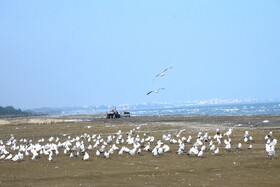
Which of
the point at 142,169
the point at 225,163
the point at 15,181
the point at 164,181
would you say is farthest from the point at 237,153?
the point at 15,181

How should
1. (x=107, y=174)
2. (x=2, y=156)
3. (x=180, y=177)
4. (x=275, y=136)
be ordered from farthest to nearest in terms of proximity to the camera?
(x=275, y=136) < (x=2, y=156) < (x=107, y=174) < (x=180, y=177)

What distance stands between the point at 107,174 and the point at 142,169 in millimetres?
1373

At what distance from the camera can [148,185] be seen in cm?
1652

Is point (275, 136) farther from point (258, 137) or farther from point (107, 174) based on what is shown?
point (107, 174)

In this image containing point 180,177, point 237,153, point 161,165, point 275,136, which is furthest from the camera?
point 275,136

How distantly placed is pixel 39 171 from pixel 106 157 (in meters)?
3.82

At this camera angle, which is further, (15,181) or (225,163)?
(225,163)

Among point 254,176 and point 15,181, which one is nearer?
point 254,176

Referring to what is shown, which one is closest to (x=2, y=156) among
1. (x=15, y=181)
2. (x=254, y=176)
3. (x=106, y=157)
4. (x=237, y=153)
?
(x=106, y=157)

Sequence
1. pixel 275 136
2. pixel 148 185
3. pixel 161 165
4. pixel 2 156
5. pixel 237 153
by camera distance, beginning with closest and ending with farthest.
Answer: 1. pixel 148 185
2. pixel 161 165
3. pixel 237 153
4. pixel 2 156
5. pixel 275 136

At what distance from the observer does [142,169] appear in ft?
65.5

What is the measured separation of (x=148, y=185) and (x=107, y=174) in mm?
3076

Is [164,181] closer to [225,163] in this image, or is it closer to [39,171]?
[225,163]

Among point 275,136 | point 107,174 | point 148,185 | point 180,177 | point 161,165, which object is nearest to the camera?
point 148,185
